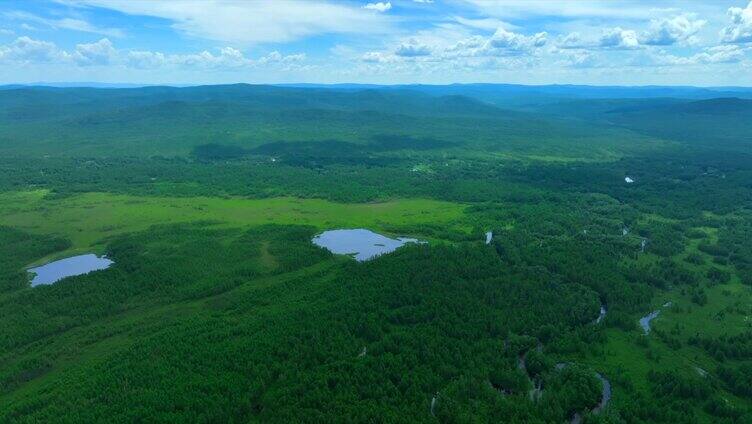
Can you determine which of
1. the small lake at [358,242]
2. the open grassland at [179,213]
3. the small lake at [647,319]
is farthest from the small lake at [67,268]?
the small lake at [647,319]

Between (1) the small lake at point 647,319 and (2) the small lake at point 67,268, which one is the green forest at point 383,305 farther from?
(2) the small lake at point 67,268

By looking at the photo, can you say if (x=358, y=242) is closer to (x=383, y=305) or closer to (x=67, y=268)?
(x=383, y=305)

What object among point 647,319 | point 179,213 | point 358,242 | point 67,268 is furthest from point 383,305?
point 179,213

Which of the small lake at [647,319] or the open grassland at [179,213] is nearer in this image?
the small lake at [647,319]

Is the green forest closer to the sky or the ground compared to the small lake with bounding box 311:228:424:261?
closer to the sky

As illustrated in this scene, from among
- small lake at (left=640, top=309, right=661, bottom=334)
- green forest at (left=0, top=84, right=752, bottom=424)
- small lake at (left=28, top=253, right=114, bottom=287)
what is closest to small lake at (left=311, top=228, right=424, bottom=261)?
green forest at (left=0, top=84, right=752, bottom=424)

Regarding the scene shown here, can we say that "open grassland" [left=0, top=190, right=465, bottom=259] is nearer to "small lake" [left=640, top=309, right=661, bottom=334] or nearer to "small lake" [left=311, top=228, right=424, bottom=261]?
"small lake" [left=311, top=228, right=424, bottom=261]

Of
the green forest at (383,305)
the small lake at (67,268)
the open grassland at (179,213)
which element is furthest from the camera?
the open grassland at (179,213)
